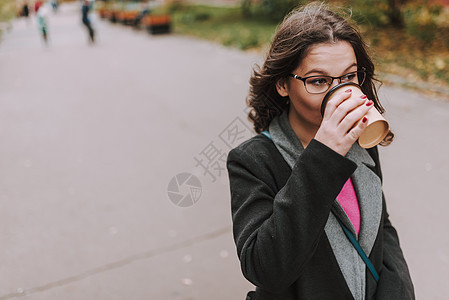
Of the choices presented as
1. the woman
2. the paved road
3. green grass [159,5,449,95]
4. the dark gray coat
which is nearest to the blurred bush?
green grass [159,5,449,95]

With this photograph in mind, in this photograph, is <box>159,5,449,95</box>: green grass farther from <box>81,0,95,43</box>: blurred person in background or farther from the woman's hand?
<box>81,0,95,43</box>: blurred person in background

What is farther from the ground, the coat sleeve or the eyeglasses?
the eyeglasses

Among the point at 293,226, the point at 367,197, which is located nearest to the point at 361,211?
the point at 367,197

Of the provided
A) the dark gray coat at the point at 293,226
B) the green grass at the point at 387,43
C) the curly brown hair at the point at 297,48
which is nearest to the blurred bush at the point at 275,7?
the green grass at the point at 387,43

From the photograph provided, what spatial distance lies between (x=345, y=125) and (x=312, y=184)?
0.59 feet

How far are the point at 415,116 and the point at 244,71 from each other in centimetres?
449

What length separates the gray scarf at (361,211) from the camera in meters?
1.40

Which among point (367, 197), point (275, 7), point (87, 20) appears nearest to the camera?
point (367, 197)

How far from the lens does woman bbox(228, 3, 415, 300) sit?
1204 millimetres

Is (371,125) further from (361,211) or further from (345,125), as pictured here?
(361,211)

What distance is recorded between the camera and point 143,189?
4648 mm

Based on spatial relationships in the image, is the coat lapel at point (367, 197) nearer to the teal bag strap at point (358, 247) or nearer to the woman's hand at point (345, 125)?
the teal bag strap at point (358, 247)

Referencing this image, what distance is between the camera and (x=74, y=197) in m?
4.56

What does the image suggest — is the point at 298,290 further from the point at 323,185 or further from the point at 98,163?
the point at 98,163
